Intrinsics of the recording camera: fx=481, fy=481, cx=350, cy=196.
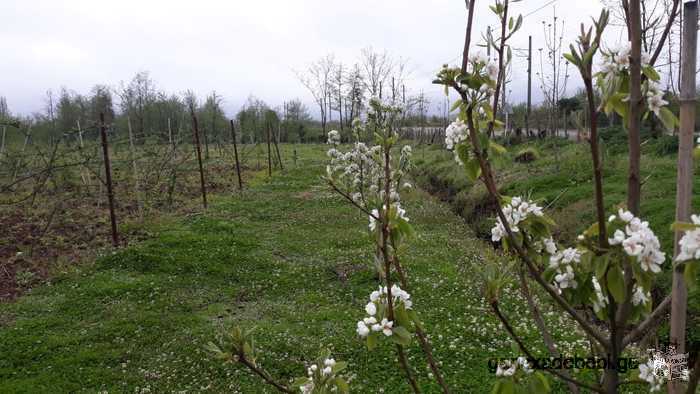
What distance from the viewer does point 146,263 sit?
24.0 ft

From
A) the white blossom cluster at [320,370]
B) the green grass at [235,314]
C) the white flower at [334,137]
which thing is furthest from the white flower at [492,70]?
the white flower at [334,137]

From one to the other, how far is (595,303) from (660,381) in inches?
8.5

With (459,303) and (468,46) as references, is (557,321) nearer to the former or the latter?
(459,303)

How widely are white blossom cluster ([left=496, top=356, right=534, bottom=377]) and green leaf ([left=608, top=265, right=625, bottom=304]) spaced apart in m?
0.41

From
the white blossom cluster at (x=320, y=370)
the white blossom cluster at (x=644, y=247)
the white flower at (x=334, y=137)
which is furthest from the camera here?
the white flower at (x=334, y=137)

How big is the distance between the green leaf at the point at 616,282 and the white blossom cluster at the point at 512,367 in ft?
1.36

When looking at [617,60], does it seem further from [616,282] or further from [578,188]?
[578,188]

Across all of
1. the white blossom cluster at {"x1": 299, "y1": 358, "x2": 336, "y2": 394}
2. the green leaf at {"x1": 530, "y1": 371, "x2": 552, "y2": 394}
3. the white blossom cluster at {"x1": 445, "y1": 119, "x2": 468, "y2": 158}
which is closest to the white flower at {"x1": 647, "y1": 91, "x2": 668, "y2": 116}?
the white blossom cluster at {"x1": 445, "y1": 119, "x2": 468, "y2": 158}

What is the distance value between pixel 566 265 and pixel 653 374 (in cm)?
30

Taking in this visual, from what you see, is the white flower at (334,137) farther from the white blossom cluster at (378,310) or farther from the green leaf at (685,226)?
the green leaf at (685,226)

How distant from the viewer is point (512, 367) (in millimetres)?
1332

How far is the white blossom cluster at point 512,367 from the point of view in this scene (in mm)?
1308
